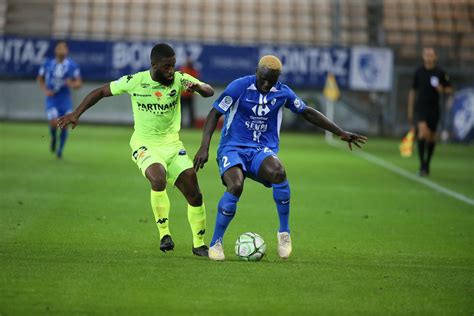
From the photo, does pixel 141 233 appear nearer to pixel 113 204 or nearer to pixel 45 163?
pixel 113 204

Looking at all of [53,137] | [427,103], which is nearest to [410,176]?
[427,103]

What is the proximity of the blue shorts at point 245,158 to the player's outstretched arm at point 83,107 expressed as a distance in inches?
48.1

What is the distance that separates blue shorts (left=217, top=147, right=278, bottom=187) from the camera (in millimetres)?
8930

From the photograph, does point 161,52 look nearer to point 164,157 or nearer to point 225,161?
point 164,157

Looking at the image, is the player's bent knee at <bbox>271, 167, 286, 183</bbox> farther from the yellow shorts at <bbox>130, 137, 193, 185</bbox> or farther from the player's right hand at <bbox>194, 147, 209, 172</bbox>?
the yellow shorts at <bbox>130, 137, 193, 185</bbox>

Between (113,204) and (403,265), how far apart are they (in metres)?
5.26

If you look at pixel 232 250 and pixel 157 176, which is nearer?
pixel 157 176

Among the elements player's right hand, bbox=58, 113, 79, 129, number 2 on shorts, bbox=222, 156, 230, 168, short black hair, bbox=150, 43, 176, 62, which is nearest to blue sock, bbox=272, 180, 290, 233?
number 2 on shorts, bbox=222, 156, 230, 168

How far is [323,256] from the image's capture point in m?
9.18

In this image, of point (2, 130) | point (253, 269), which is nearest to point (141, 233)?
point (253, 269)

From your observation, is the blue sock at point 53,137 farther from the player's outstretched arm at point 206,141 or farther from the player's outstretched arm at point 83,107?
the player's outstretched arm at point 206,141

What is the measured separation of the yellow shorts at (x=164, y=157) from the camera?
29.8 ft

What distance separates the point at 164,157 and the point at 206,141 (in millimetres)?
554

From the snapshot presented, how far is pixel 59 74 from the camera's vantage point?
1966 centimetres
